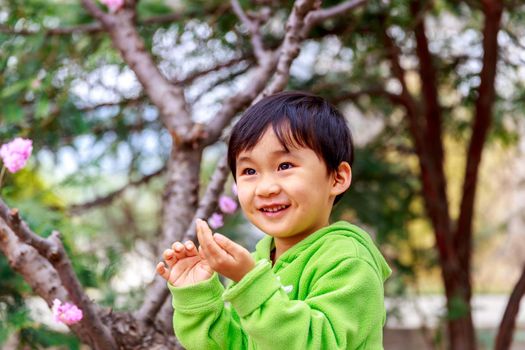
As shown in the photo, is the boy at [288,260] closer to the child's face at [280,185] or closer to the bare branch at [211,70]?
the child's face at [280,185]

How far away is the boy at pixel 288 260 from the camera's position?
123 centimetres

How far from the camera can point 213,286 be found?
4.46 ft

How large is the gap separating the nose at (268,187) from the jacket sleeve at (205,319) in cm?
17

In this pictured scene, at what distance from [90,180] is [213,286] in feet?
6.01

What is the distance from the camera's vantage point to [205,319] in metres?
1.41

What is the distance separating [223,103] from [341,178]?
1705 mm

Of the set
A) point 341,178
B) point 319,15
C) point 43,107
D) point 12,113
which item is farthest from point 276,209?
point 12,113

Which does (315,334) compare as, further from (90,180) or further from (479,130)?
(479,130)

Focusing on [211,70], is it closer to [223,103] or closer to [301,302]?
[223,103]

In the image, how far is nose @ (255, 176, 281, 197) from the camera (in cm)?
137

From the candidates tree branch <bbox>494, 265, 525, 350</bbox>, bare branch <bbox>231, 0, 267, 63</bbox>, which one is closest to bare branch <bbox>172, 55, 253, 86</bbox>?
bare branch <bbox>231, 0, 267, 63</bbox>

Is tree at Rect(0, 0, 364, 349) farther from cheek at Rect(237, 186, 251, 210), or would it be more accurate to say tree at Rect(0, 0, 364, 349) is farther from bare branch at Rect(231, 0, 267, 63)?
cheek at Rect(237, 186, 251, 210)

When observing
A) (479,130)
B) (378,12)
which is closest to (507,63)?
(479,130)

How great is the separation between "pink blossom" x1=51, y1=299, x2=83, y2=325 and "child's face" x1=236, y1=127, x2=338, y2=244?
70 cm
